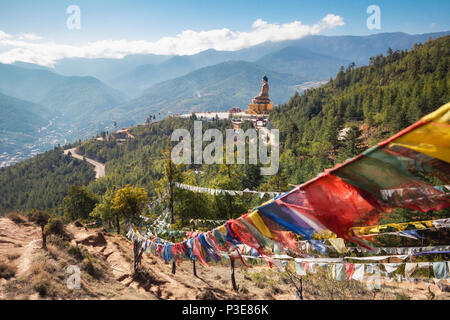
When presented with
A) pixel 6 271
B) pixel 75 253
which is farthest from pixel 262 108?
pixel 6 271

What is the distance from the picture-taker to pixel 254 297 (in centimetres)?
1266

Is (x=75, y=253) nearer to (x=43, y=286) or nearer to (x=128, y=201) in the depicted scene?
(x=43, y=286)

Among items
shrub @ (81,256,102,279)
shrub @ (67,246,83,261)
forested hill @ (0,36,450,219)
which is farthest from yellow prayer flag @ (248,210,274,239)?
forested hill @ (0,36,450,219)

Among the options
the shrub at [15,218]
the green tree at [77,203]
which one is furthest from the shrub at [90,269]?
the green tree at [77,203]

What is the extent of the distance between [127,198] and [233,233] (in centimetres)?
1546

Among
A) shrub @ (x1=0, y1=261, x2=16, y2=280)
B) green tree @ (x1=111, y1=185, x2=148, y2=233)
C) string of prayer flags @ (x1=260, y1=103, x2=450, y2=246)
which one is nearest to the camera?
string of prayer flags @ (x1=260, y1=103, x2=450, y2=246)

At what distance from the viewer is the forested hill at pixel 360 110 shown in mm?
42812

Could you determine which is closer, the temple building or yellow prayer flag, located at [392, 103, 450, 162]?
yellow prayer flag, located at [392, 103, 450, 162]

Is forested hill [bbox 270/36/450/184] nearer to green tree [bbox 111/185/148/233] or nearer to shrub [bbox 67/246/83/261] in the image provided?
green tree [bbox 111/185/148/233]

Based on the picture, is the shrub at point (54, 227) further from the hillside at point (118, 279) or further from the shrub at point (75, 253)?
the shrub at point (75, 253)

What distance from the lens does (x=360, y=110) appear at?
214 feet

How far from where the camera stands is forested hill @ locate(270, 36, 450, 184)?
42812mm
